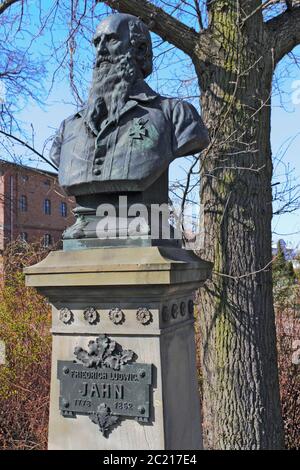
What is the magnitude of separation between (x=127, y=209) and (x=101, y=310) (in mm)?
699

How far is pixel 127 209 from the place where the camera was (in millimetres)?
3133

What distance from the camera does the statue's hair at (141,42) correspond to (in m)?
3.28

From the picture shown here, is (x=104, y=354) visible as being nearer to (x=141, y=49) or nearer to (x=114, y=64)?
(x=114, y=64)

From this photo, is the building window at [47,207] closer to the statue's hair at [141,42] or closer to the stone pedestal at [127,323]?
the statue's hair at [141,42]

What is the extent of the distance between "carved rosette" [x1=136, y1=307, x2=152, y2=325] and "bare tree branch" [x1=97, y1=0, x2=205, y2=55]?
3920mm

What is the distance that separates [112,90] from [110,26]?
0.44 m

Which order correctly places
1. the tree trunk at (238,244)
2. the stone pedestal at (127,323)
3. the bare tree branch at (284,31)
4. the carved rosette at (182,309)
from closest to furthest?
the stone pedestal at (127,323) < the carved rosette at (182,309) < the tree trunk at (238,244) < the bare tree branch at (284,31)

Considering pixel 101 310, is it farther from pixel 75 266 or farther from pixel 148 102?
pixel 148 102

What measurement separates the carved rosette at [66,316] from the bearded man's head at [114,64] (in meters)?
1.26

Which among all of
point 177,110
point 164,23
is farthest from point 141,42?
point 164,23

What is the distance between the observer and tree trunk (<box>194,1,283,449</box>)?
511 cm

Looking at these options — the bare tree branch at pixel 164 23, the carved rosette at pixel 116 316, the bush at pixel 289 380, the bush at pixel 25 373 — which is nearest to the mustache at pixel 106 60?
the carved rosette at pixel 116 316

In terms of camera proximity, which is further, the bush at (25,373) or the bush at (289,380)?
the bush at (289,380)

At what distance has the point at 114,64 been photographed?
10.7ft
